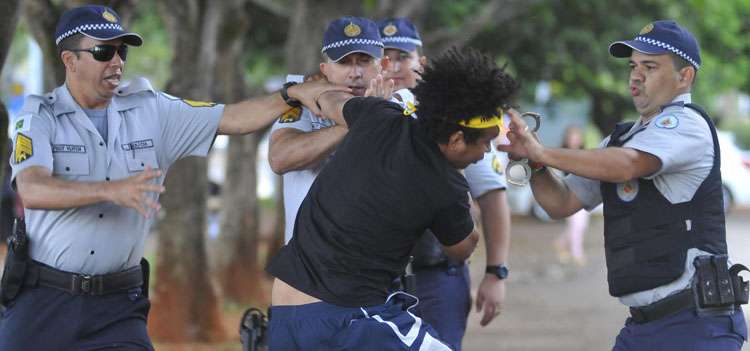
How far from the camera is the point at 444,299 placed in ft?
19.5

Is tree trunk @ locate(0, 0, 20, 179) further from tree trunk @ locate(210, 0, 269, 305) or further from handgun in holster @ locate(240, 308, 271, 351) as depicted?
tree trunk @ locate(210, 0, 269, 305)

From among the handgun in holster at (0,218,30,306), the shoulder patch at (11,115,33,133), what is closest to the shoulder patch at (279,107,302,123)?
the shoulder patch at (11,115,33,133)

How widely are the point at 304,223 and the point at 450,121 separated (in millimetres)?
676

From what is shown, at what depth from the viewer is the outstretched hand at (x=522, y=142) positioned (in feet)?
15.3

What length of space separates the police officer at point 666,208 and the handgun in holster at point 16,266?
2.15 metres

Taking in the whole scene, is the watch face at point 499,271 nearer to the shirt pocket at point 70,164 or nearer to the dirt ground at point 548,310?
the shirt pocket at point 70,164

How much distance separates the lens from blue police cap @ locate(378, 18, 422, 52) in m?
6.14

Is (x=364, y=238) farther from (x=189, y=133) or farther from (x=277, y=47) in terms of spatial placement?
(x=277, y=47)

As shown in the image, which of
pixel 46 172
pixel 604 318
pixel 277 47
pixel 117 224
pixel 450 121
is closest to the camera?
pixel 450 121

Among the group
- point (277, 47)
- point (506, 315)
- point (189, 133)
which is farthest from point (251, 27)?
point (189, 133)

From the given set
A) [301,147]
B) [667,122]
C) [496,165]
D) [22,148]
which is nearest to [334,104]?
[301,147]

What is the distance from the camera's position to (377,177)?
4.23m

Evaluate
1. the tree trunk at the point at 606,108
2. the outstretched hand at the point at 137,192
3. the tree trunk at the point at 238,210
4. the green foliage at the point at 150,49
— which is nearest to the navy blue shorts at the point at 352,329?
the outstretched hand at the point at 137,192

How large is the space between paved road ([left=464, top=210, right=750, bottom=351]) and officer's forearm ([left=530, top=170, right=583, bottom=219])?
19.4 ft
